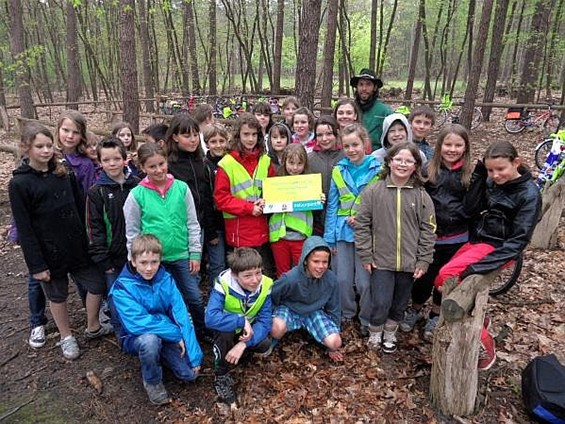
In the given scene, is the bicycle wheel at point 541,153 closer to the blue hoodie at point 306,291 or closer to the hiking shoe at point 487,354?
the hiking shoe at point 487,354

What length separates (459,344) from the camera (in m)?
2.86

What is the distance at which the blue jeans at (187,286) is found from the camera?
3764 mm

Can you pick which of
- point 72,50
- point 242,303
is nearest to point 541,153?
point 242,303

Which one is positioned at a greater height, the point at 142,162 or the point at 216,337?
the point at 142,162

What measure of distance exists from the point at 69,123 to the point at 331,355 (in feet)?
11.0

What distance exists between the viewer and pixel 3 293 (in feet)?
16.4

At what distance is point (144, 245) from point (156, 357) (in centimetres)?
91

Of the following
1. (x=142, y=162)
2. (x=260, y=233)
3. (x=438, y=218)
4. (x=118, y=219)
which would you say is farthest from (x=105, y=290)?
(x=438, y=218)

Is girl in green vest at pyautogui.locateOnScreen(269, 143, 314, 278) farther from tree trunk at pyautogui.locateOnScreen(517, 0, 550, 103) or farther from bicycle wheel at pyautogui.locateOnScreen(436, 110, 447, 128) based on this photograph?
tree trunk at pyautogui.locateOnScreen(517, 0, 550, 103)

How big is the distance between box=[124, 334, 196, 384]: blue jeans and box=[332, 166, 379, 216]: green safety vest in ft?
6.63

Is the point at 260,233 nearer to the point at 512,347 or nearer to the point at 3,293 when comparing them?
the point at 512,347

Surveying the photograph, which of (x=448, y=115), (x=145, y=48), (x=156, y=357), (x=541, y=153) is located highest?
(x=145, y=48)

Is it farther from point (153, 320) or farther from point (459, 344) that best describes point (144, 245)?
point (459, 344)

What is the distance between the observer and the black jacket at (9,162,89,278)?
3311mm
